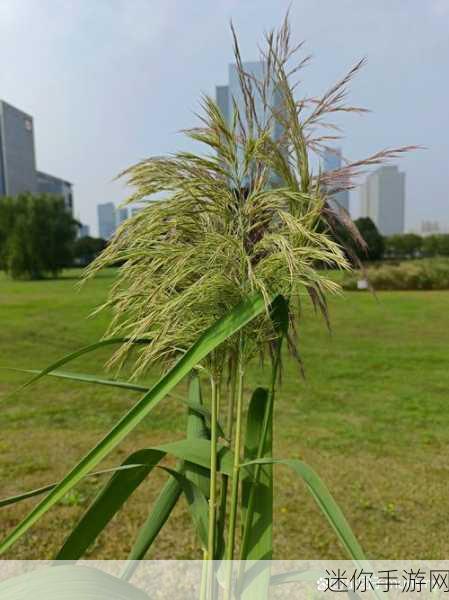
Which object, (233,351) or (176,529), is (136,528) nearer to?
(176,529)

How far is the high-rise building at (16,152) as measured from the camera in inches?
2835

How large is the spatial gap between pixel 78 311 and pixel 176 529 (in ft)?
33.0

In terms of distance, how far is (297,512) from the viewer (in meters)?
2.84

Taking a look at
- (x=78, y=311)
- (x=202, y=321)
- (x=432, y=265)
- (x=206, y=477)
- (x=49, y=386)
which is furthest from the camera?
(x=432, y=265)

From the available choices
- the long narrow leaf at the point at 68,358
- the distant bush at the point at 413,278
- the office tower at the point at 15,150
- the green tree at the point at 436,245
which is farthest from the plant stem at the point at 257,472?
the office tower at the point at 15,150

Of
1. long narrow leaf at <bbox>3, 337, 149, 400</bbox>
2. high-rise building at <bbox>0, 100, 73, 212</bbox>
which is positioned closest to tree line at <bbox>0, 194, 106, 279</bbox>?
long narrow leaf at <bbox>3, 337, 149, 400</bbox>

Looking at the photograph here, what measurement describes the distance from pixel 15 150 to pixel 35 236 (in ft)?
175

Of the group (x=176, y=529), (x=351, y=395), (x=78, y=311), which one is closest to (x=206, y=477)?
(x=176, y=529)

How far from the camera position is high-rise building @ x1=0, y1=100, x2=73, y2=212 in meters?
72.0

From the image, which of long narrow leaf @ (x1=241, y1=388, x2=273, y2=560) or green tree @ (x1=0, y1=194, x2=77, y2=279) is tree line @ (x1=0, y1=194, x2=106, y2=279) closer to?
green tree @ (x1=0, y1=194, x2=77, y2=279)

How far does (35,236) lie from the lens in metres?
30.7

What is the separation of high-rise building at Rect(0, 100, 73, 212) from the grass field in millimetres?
70946

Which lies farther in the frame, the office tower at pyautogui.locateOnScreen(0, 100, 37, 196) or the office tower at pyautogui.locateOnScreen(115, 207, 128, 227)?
the office tower at pyautogui.locateOnScreen(0, 100, 37, 196)

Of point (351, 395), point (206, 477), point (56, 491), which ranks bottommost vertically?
point (351, 395)
